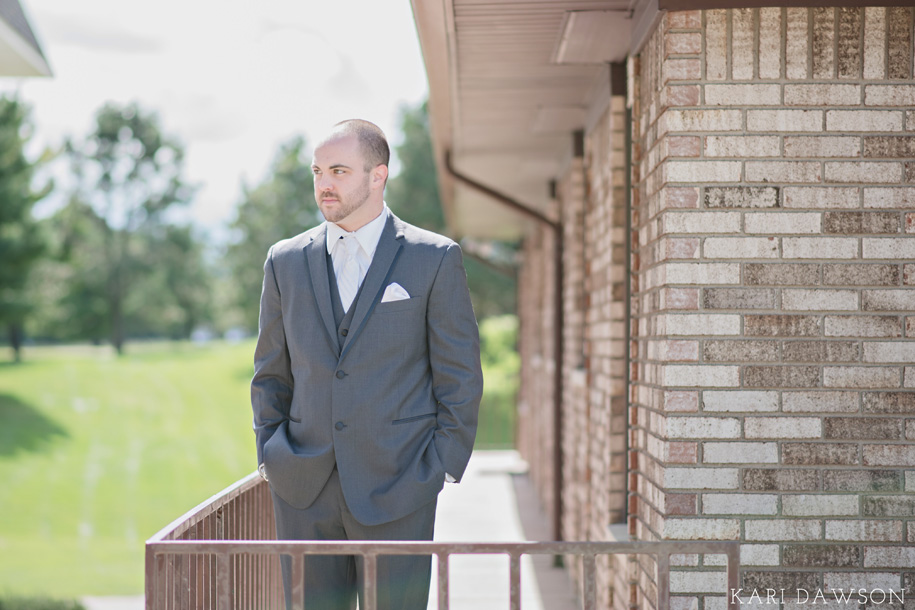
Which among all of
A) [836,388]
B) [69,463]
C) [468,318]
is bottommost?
[69,463]

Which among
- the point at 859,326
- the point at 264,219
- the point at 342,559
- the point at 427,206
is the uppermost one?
the point at 264,219

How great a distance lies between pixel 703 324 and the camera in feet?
9.80

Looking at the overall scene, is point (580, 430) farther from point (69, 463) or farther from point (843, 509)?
point (69, 463)

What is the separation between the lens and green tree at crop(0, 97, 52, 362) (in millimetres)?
30125

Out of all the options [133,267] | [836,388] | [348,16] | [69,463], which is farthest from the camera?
[348,16]

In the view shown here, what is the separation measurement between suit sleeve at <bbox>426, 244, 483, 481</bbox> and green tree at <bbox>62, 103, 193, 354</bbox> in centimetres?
4840

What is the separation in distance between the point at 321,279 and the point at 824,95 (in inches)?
66.7

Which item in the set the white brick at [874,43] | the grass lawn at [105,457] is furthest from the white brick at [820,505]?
the grass lawn at [105,457]

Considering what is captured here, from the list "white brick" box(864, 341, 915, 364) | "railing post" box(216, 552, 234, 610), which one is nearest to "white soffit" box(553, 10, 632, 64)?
→ "white brick" box(864, 341, 915, 364)

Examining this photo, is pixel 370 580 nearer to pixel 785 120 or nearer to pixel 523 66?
pixel 785 120

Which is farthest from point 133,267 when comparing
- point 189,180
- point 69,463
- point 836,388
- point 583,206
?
point 836,388

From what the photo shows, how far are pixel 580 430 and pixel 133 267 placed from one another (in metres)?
47.3

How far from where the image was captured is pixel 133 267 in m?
49.6

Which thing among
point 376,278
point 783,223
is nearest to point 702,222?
point 783,223
